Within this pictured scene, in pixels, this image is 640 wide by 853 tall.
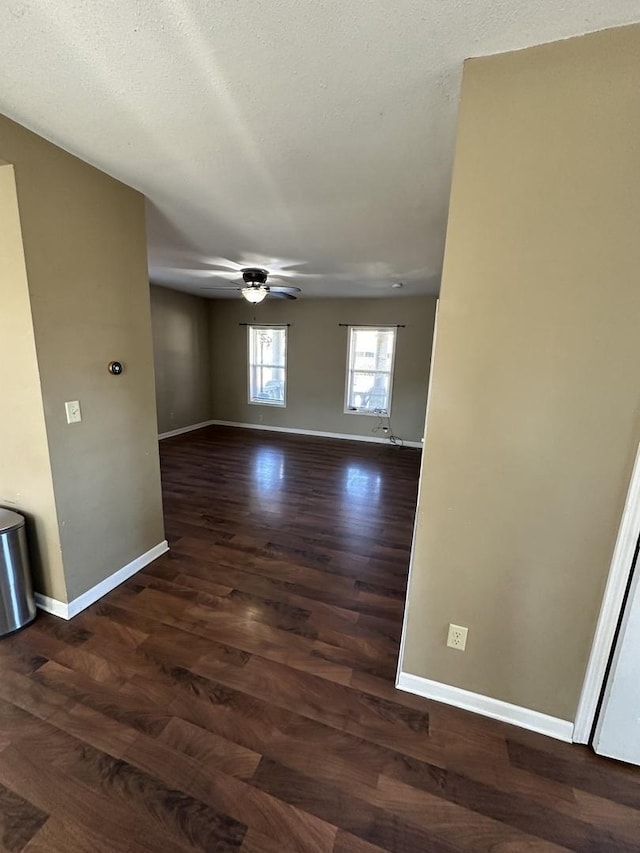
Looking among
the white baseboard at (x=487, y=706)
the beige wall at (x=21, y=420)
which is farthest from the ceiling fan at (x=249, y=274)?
the white baseboard at (x=487, y=706)

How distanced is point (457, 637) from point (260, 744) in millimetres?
910

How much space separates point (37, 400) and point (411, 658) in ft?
7.17

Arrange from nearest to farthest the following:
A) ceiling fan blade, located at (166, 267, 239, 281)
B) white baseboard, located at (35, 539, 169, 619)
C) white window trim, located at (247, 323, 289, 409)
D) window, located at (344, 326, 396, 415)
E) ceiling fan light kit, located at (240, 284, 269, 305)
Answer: white baseboard, located at (35, 539, 169, 619) → ceiling fan light kit, located at (240, 284, 269, 305) → ceiling fan blade, located at (166, 267, 239, 281) → window, located at (344, 326, 396, 415) → white window trim, located at (247, 323, 289, 409)

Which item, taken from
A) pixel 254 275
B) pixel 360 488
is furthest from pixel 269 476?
pixel 254 275

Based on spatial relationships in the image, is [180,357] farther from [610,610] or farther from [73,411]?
[610,610]

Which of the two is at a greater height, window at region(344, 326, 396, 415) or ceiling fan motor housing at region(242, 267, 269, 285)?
ceiling fan motor housing at region(242, 267, 269, 285)

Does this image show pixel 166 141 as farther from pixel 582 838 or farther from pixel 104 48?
pixel 582 838

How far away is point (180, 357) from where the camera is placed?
6148mm

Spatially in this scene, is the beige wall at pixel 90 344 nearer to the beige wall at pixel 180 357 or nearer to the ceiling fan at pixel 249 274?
the ceiling fan at pixel 249 274

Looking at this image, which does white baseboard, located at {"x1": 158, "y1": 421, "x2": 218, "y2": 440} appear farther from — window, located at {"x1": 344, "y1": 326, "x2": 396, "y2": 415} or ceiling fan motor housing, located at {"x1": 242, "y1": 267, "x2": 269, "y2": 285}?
ceiling fan motor housing, located at {"x1": 242, "y1": 267, "x2": 269, "y2": 285}

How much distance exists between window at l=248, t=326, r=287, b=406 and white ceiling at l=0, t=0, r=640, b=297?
421 centimetres

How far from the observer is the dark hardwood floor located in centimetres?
114

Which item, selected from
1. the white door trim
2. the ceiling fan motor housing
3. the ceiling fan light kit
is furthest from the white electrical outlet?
the ceiling fan motor housing

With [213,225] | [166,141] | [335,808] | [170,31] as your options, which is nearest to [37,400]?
[166,141]
